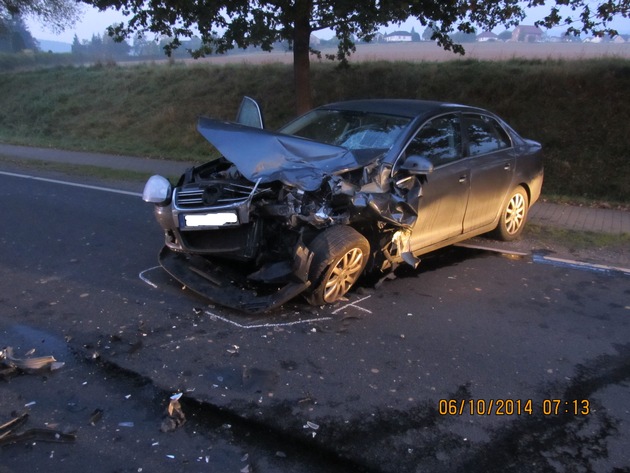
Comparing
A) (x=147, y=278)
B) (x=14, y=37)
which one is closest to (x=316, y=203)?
(x=147, y=278)

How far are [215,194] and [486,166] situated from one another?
301 centimetres

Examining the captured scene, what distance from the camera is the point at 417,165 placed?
17.2 ft

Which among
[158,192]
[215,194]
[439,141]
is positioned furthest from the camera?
[439,141]

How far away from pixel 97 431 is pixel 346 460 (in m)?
1.35

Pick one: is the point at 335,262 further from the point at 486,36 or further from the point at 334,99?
the point at 486,36

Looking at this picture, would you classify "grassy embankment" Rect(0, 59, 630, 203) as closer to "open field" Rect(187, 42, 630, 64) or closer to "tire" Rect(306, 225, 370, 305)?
"open field" Rect(187, 42, 630, 64)

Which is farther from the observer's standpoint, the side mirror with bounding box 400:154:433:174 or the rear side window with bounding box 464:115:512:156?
the rear side window with bounding box 464:115:512:156

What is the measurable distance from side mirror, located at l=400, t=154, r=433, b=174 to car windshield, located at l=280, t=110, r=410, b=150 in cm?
33

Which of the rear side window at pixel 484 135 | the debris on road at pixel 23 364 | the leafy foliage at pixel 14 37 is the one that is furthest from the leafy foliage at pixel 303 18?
the leafy foliage at pixel 14 37

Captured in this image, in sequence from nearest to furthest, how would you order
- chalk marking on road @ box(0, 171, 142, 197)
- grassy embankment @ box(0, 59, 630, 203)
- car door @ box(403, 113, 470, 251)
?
car door @ box(403, 113, 470, 251), chalk marking on road @ box(0, 171, 142, 197), grassy embankment @ box(0, 59, 630, 203)

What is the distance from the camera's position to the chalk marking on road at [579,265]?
6.50 meters

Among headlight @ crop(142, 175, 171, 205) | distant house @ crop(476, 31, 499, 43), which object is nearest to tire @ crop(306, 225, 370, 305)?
headlight @ crop(142, 175, 171, 205)

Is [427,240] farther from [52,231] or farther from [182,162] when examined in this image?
[182,162]

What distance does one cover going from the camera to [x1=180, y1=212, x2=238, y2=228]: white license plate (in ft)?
15.9
